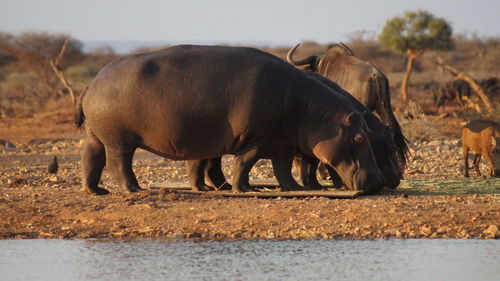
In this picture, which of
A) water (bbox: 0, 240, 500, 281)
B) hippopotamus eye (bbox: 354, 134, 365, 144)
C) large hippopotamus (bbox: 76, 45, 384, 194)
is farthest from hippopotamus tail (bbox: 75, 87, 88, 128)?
hippopotamus eye (bbox: 354, 134, 365, 144)

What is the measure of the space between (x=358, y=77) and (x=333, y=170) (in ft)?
9.43

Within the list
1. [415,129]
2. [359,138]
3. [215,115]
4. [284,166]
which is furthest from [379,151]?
[415,129]

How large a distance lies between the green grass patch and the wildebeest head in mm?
721

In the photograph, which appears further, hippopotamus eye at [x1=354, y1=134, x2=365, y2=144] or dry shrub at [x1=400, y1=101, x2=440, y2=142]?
dry shrub at [x1=400, y1=101, x2=440, y2=142]

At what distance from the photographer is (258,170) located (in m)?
13.2

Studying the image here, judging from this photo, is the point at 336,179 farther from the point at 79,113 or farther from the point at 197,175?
the point at 79,113

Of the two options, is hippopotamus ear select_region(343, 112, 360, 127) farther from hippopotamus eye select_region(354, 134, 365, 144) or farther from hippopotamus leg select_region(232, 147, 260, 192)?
hippopotamus leg select_region(232, 147, 260, 192)

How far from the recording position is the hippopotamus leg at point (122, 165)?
9555 mm

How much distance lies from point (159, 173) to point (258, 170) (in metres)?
1.45

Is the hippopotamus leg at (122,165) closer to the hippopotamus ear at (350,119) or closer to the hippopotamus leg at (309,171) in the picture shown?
the hippopotamus leg at (309,171)

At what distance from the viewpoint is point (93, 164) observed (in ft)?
32.0

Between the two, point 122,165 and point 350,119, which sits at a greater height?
point 350,119

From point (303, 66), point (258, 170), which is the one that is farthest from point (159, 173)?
point (303, 66)

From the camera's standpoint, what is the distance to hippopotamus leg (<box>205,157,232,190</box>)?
1047 cm
